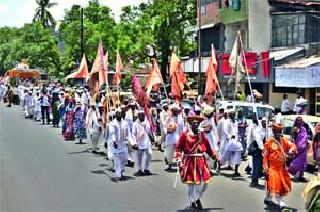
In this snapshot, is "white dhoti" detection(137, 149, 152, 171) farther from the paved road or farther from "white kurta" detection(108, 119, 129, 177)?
"white kurta" detection(108, 119, 129, 177)

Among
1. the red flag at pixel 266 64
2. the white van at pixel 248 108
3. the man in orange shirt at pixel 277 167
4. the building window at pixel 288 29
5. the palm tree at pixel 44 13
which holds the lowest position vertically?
the man in orange shirt at pixel 277 167

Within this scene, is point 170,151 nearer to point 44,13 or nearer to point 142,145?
point 142,145

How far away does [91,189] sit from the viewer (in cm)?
1352

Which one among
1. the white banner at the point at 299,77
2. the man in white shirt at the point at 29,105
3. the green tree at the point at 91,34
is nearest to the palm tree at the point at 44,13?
the green tree at the point at 91,34

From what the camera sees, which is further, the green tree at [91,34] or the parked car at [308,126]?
the green tree at [91,34]

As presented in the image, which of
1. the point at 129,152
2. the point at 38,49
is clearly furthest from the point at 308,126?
the point at 38,49

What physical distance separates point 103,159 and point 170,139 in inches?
101

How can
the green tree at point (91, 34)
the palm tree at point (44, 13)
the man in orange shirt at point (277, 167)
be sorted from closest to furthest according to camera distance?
the man in orange shirt at point (277, 167)
the green tree at point (91, 34)
the palm tree at point (44, 13)

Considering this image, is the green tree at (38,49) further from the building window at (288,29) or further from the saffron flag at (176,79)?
the saffron flag at (176,79)

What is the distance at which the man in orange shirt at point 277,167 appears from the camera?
451 inches

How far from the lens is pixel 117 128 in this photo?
15.2 metres

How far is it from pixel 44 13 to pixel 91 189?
270ft

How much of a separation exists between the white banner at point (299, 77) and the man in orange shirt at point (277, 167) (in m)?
15.9

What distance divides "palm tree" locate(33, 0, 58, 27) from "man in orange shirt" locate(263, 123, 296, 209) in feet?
Result: 272
